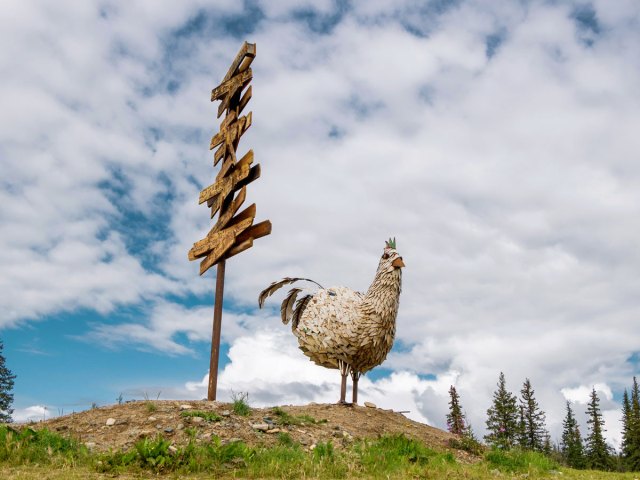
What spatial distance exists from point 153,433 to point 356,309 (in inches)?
268

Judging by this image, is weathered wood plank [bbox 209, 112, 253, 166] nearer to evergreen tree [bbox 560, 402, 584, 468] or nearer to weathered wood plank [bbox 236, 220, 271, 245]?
weathered wood plank [bbox 236, 220, 271, 245]

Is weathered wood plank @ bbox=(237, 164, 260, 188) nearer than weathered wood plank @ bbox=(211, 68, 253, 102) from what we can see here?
Yes

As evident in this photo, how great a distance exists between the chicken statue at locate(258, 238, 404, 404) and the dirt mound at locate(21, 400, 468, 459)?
1.64 m

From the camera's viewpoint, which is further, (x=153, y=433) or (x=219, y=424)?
(x=219, y=424)

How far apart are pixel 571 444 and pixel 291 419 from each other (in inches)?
1301

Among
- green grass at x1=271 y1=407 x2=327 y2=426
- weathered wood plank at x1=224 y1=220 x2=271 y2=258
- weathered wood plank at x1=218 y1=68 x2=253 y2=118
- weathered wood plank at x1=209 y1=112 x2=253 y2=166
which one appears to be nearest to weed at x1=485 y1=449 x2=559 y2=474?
green grass at x1=271 y1=407 x2=327 y2=426

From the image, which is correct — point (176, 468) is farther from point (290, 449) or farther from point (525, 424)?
point (525, 424)

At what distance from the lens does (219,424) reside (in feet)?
37.0

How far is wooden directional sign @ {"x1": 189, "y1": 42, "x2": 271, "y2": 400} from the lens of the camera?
567 inches

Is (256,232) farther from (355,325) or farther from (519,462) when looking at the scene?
(519,462)

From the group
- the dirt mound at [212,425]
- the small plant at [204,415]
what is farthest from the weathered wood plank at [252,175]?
the small plant at [204,415]

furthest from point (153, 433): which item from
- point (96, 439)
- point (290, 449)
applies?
point (290, 449)

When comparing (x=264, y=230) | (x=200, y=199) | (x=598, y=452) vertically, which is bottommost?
(x=598, y=452)

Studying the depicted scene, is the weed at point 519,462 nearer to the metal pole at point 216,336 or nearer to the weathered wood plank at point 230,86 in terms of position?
the metal pole at point 216,336
